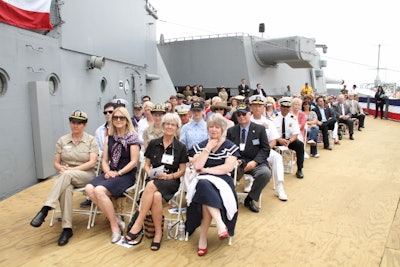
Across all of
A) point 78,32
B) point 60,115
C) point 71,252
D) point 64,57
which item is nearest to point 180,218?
point 71,252

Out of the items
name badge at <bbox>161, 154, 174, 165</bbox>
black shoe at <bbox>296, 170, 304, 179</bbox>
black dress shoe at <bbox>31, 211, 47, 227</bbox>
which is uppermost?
name badge at <bbox>161, 154, 174, 165</bbox>

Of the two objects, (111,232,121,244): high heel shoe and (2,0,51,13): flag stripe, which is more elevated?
(2,0,51,13): flag stripe

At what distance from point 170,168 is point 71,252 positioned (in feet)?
4.26

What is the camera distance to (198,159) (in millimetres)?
3629

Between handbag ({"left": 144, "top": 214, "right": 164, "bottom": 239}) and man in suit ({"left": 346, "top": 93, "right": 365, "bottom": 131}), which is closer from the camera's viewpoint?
handbag ({"left": 144, "top": 214, "right": 164, "bottom": 239})

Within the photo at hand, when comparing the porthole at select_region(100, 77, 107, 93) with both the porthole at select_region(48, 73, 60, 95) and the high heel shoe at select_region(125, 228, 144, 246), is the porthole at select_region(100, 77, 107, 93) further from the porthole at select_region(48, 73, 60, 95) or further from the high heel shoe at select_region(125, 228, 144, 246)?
the high heel shoe at select_region(125, 228, 144, 246)

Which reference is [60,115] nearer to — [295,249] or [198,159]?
[198,159]

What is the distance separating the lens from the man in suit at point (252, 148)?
451 centimetres

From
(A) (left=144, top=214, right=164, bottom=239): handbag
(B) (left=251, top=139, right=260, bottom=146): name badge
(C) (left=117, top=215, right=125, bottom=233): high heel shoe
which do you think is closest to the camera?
(A) (left=144, top=214, right=164, bottom=239): handbag

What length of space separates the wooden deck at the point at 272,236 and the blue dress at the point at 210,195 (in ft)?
0.82

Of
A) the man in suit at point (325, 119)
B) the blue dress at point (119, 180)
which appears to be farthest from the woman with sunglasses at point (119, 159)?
the man in suit at point (325, 119)

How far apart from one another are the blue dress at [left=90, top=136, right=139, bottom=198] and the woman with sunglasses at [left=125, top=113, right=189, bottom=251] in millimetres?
271

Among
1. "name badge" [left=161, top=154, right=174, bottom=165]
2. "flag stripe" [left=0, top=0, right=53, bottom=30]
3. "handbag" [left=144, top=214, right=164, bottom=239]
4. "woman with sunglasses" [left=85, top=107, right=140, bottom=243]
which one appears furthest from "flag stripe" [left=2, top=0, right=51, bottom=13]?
"handbag" [left=144, top=214, right=164, bottom=239]

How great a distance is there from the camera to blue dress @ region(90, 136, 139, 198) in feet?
12.3
